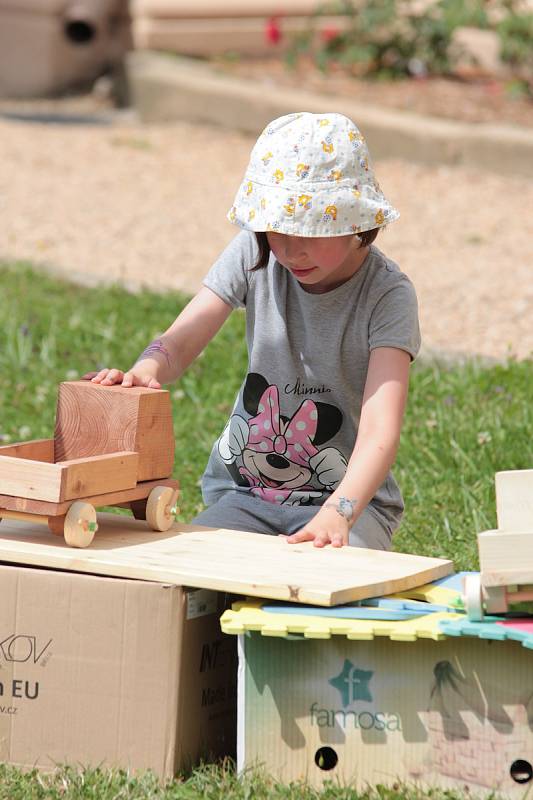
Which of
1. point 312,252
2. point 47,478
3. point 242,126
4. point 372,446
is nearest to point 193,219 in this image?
point 242,126

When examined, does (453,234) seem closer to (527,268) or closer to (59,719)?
(527,268)

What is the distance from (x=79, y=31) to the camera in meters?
11.1

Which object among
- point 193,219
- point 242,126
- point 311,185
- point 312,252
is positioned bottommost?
point 312,252

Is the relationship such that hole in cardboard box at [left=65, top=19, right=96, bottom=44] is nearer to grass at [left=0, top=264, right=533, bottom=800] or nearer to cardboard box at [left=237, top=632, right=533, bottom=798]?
grass at [left=0, top=264, right=533, bottom=800]

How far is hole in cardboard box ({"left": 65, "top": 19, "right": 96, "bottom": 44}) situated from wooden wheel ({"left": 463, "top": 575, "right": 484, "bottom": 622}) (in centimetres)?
947

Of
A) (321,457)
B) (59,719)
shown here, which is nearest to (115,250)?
(321,457)

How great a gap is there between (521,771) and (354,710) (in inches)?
11.7

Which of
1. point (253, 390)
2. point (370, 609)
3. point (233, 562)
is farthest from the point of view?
point (253, 390)

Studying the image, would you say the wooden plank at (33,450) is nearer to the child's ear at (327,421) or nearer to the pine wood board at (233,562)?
the pine wood board at (233,562)

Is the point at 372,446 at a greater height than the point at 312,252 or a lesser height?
lesser

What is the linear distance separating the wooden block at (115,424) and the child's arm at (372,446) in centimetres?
35

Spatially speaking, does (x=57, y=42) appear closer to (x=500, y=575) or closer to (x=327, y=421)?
(x=327, y=421)

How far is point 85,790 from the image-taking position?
236 centimetres

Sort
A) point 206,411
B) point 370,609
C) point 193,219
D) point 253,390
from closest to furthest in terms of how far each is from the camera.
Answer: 1. point 370,609
2. point 253,390
3. point 206,411
4. point 193,219
